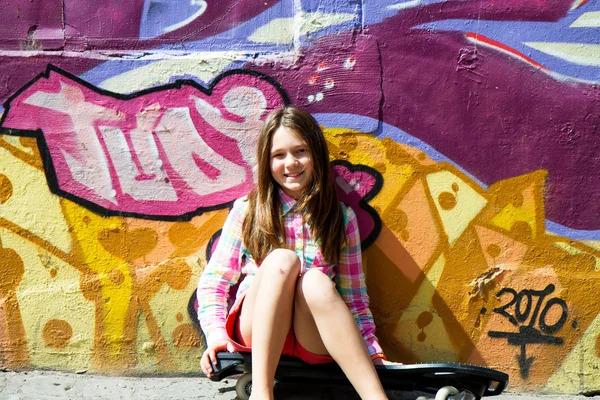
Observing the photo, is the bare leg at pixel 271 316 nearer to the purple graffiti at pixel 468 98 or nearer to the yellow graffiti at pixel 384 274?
the yellow graffiti at pixel 384 274

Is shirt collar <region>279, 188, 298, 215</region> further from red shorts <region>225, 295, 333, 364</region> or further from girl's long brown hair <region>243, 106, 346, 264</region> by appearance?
red shorts <region>225, 295, 333, 364</region>

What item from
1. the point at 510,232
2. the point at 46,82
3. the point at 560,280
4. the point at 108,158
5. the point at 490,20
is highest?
the point at 490,20

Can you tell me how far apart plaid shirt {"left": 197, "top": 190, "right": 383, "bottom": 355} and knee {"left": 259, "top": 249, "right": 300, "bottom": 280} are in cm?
25

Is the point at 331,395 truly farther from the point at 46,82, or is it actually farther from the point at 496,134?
the point at 46,82

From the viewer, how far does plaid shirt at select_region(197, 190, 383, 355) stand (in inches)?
120

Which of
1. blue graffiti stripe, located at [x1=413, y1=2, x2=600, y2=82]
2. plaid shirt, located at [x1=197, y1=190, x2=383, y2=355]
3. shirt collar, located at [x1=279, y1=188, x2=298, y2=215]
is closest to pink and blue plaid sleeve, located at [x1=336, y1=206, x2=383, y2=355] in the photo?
plaid shirt, located at [x1=197, y1=190, x2=383, y2=355]

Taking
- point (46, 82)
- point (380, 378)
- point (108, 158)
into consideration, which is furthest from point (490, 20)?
point (46, 82)

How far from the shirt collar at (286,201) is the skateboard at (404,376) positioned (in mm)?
662

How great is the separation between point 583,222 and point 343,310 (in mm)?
1264

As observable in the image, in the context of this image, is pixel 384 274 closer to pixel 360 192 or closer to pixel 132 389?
pixel 360 192

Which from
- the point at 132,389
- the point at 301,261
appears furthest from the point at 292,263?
the point at 132,389

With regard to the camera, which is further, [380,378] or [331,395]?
[331,395]

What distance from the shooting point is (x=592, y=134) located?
3129 millimetres

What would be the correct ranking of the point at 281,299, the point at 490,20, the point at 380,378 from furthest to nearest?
the point at 490,20 → the point at 380,378 → the point at 281,299
